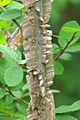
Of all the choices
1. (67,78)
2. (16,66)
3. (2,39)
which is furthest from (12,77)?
(67,78)

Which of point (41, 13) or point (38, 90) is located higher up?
point (41, 13)

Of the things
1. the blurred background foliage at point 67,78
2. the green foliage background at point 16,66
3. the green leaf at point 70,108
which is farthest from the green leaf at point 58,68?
the blurred background foliage at point 67,78

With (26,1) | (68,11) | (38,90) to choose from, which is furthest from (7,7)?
(68,11)

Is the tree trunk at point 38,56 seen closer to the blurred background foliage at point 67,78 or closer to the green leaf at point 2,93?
the green leaf at point 2,93

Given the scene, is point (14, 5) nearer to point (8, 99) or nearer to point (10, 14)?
point (10, 14)

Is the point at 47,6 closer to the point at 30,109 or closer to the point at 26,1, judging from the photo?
the point at 26,1

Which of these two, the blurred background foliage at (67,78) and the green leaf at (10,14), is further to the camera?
the blurred background foliage at (67,78)

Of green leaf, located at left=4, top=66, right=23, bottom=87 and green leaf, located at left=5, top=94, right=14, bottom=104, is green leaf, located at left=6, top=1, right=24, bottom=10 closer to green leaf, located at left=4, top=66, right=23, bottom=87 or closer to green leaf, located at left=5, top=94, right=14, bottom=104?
green leaf, located at left=4, top=66, right=23, bottom=87
